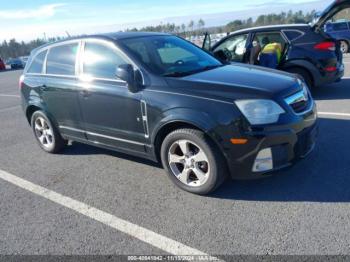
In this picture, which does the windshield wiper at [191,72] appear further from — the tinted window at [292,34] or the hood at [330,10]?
the hood at [330,10]

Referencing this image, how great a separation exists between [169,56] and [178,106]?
44.9 inches

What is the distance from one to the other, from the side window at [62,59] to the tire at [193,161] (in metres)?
1.87

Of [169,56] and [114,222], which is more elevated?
[169,56]

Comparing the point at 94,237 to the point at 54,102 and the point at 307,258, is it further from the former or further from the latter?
the point at 54,102

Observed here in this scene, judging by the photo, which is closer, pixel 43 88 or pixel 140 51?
pixel 140 51

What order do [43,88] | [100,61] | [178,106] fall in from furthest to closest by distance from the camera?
[43,88] → [100,61] → [178,106]

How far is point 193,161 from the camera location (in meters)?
3.58

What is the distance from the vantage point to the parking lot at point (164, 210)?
2836 millimetres

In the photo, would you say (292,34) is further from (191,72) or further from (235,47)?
(191,72)

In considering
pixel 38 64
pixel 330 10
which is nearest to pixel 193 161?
pixel 38 64

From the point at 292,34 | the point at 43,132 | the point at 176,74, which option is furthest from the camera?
the point at 292,34

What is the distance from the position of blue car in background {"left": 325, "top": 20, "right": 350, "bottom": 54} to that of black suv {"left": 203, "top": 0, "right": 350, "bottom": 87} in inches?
360

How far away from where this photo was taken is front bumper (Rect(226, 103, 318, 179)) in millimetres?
3191

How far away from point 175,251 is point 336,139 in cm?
309
